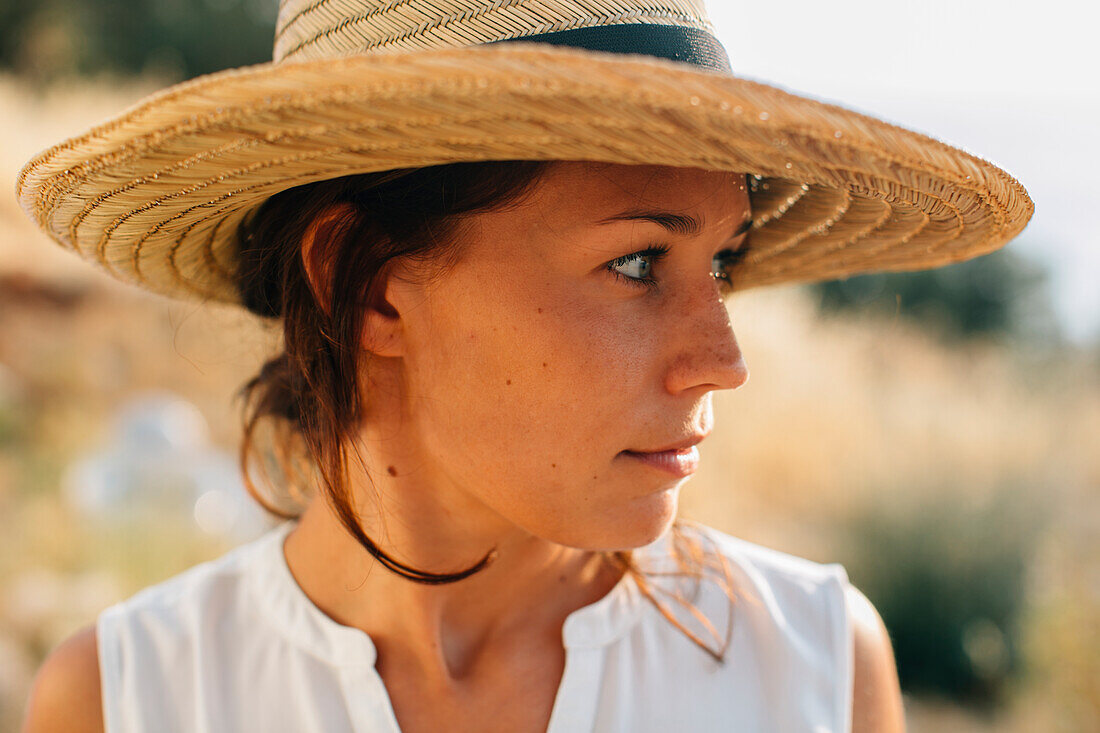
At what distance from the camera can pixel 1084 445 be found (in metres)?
7.08

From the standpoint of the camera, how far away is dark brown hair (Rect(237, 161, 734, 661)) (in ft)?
4.11

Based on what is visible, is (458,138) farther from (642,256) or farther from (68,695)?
(68,695)

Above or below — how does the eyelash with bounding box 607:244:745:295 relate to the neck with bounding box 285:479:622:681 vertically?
above

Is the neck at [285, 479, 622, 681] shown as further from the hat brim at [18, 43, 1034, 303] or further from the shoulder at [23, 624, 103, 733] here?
the hat brim at [18, 43, 1034, 303]

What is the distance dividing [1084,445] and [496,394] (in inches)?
289

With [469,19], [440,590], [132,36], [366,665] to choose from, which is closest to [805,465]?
[440,590]

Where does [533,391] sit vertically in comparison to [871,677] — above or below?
above

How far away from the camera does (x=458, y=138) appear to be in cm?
102

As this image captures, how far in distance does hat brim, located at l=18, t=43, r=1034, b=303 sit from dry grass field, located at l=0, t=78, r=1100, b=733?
1668mm

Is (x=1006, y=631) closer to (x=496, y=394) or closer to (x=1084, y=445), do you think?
(x=1084, y=445)

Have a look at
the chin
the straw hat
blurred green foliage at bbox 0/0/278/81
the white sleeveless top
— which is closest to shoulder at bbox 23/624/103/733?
the white sleeveless top

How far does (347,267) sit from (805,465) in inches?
215

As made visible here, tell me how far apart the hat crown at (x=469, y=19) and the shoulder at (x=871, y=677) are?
1.10 meters

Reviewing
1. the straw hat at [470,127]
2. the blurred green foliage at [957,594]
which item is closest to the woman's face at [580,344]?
the straw hat at [470,127]
